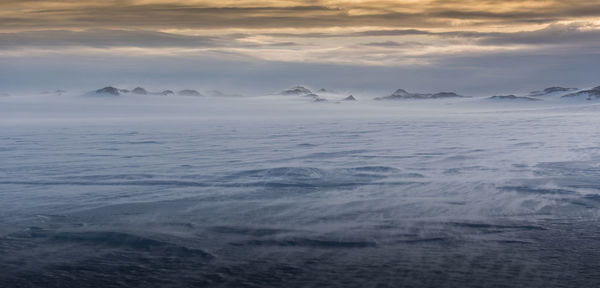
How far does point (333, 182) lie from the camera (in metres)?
10.4

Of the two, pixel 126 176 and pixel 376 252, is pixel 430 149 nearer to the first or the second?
pixel 126 176

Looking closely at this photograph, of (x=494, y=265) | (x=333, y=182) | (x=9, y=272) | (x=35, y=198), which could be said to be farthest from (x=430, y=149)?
(x=9, y=272)

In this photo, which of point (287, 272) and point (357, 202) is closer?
point (287, 272)

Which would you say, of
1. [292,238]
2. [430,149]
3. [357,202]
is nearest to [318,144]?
[430,149]

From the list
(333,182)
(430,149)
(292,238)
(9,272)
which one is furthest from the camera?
(430,149)

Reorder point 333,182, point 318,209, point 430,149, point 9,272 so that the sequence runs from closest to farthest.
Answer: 1. point 9,272
2. point 318,209
3. point 333,182
4. point 430,149

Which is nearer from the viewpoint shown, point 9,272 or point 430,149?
point 9,272

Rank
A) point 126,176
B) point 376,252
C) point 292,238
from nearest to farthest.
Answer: point 376,252
point 292,238
point 126,176

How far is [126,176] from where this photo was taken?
1120cm

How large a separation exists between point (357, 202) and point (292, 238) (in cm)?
217

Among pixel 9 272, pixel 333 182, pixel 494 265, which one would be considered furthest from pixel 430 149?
pixel 9 272

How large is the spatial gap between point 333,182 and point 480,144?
9.35 meters

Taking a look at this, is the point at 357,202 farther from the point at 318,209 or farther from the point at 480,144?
the point at 480,144

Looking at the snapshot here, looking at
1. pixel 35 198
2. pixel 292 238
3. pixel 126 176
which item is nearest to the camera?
pixel 292 238
